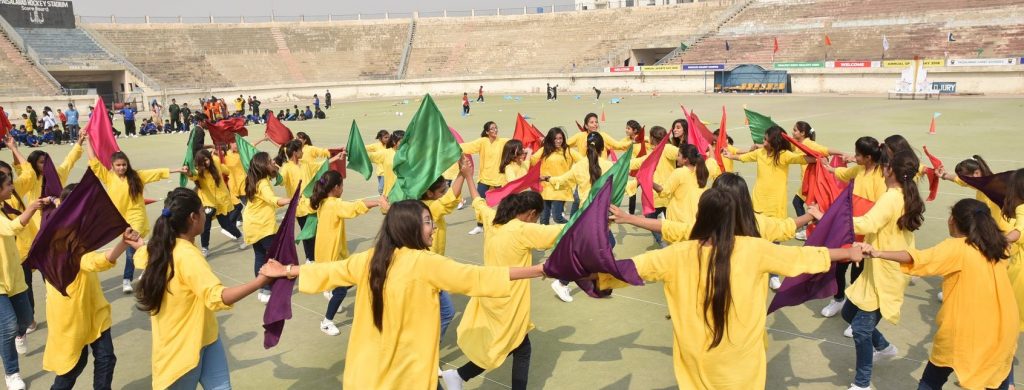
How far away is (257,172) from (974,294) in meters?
6.43

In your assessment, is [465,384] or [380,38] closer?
[465,384]

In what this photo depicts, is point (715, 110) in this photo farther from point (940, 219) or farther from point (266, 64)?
point (266, 64)

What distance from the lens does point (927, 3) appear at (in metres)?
43.0

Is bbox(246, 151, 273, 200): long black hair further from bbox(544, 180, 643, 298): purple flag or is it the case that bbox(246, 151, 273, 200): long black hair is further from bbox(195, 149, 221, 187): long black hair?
bbox(544, 180, 643, 298): purple flag

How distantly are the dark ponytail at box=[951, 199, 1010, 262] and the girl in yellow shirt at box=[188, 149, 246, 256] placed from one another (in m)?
8.09

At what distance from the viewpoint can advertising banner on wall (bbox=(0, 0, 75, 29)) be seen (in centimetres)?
4397

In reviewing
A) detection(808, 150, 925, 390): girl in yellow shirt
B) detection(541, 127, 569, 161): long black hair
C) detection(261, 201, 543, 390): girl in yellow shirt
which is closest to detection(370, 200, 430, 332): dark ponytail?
detection(261, 201, 543, 390): girl in yellow shirt

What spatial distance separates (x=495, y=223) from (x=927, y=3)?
47346 mm

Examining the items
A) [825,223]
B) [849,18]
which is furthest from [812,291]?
[849,18]

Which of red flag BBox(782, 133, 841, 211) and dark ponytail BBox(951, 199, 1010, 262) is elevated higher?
dark ponytail BBox(951, 199, 1010, 262)

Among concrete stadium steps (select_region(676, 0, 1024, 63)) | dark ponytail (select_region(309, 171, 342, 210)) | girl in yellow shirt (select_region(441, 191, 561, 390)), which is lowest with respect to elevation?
girl in yellow shirt (select_region(441, 191, 561, 390))

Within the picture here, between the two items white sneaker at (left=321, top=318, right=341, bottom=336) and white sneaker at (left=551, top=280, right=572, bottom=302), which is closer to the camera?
white sneaker at (left=321, top=318, right=341, bottom=336)

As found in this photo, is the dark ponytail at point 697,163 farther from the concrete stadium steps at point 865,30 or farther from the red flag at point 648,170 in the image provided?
the concrete stadium steps at point 865,30

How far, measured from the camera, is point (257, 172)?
750cm
